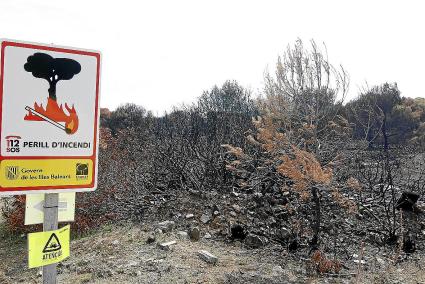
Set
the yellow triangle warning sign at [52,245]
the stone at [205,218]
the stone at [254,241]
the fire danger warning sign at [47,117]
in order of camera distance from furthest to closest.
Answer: the stone at [205,218] < the stone at [254,241] < the yellow triangle warning sign at [52,245] < the fire danger warning sign at [47,117]

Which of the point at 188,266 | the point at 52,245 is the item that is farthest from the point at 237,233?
the point at 52,245

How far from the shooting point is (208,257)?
542 cm

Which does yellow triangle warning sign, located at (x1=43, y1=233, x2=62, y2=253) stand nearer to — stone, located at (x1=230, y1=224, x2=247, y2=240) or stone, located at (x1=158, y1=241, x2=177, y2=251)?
stone, located at (x1=158, y1=241, x2=177, y2=251)

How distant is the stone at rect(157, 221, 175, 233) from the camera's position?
674 centimetres

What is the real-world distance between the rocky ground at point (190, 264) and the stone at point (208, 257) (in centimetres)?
1

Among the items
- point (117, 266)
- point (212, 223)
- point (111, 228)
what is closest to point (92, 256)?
point (117, 266)

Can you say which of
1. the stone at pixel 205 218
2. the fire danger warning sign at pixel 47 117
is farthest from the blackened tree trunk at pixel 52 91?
the stone at pixel 205 218

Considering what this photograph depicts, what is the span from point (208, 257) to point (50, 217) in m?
3.37

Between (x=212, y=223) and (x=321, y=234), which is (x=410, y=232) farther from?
(x=212, y=223)

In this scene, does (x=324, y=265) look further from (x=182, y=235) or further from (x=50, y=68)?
Answer: (x=50, y=68)

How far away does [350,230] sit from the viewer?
680 cm

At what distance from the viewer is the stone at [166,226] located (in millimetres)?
6744

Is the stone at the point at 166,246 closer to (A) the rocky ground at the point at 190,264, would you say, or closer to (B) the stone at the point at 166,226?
(A) the rocky ground at the point at 190,264

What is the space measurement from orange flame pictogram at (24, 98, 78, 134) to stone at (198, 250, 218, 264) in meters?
3.53
